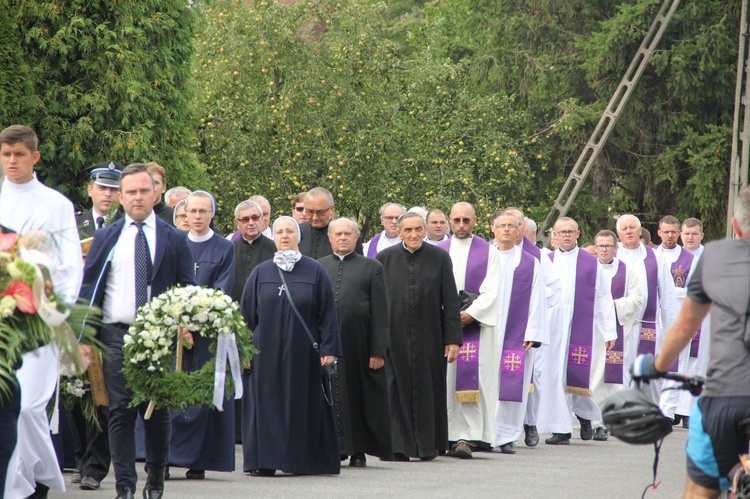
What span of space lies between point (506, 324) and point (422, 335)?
1.69m

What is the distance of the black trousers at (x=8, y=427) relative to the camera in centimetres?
710

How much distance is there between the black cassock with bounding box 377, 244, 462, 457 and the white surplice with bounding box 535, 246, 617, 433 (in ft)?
8.19

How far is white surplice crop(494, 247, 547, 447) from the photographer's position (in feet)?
46.5

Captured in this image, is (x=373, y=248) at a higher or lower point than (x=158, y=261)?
higher

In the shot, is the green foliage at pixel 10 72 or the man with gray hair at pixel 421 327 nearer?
the man with gray hair at pixel 421 327

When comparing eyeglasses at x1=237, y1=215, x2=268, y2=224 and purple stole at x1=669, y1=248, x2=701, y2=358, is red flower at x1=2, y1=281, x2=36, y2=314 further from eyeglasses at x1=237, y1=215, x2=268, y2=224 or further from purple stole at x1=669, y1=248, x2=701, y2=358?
purple stole at x1=669, y1=248, x2=701, y2=358

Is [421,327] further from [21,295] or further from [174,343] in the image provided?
[21,295]

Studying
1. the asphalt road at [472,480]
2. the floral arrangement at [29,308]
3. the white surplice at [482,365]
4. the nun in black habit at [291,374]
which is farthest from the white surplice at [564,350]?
the floral arrangement at [29,308]

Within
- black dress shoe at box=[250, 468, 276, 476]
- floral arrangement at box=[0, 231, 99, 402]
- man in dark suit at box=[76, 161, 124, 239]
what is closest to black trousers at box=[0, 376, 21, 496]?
floral arrangement at box=[0, 231, 99, 402]

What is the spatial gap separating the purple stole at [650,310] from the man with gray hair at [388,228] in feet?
11.4

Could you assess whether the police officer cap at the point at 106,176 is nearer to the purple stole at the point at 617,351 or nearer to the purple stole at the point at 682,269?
the purple stole at the point at 617,351

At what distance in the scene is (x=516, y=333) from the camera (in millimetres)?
14594

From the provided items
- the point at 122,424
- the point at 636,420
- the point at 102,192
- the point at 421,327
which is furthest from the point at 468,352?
the point at 636,420

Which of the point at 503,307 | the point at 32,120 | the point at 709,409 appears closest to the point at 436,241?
the point at 503,307
